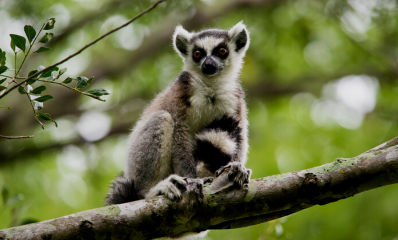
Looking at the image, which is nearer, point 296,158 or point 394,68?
point 394,68

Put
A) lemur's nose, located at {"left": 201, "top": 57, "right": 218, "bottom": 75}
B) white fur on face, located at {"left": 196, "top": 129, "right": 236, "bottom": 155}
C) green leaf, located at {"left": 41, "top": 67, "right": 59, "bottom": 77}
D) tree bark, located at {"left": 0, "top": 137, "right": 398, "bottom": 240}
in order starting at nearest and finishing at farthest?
green leaf, located at {"left": 41, "top": 67, "right": 59, "bottom": 77}
tree bark, located at {"left": 0, "top": 137, "right": 398, "bottom": 240}
white fur on face, located at {"left": 196, "top": 129, "right": 236, "bottom": 155}
lemur's nose, located at {"left": 201, "top": 57, "right": 218, "bottom": 75}

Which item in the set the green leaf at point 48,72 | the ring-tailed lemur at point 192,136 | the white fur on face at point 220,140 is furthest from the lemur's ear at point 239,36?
the green leaf at point 48,72

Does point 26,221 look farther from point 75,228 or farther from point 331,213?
point 331,213

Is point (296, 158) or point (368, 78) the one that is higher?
point (368, 78)

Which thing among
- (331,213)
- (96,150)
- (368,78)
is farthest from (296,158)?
(96,150)

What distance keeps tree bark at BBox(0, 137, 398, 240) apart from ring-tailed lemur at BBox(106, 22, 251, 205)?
153 millimetres

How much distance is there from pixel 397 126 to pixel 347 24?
2979 millimetres

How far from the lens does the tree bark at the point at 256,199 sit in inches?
147

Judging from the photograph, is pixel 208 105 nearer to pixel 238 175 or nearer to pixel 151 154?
pixel 151 154

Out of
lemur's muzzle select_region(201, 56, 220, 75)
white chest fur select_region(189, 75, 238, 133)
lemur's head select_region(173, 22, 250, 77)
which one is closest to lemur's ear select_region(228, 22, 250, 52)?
lemur's head select_region(173, 22, 250, 77)

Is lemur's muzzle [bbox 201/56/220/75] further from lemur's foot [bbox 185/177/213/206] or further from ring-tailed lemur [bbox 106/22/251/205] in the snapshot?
lemur's foot [bbox 185/177/213/206]

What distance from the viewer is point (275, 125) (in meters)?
12.9

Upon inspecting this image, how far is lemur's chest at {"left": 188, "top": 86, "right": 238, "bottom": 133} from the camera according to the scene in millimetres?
5438

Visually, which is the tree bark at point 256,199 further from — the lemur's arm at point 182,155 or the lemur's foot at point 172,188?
the lemur's arm at point 182,155
